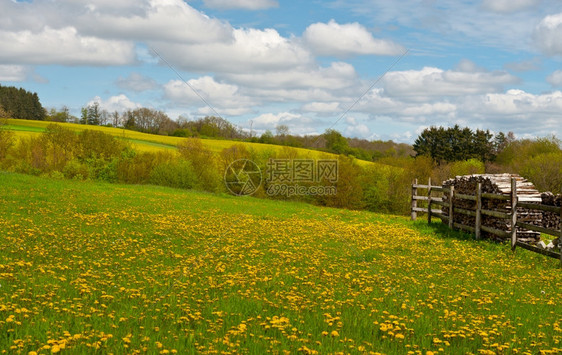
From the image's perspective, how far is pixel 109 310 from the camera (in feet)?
25.5

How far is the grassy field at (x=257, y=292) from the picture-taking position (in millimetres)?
6766

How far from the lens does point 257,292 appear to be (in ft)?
30.8

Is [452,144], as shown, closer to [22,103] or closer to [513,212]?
[513,212]

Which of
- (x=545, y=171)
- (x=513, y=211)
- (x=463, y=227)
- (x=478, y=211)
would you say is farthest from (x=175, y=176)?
(x=545, y=171)

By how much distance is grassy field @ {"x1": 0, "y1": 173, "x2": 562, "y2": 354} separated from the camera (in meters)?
6.77

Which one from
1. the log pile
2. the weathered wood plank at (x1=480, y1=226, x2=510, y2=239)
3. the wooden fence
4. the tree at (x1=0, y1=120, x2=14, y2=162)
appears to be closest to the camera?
the wooden fence

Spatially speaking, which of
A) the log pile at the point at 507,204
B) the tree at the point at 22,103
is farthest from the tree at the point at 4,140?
the log pile at the point at 507,204

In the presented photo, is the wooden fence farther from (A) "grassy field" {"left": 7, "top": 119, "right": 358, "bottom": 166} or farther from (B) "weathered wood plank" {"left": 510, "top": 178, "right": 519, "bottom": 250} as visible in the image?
(A) "grassy field" {"left": 7, "top": 119, "right": 358, "bottom": 166}

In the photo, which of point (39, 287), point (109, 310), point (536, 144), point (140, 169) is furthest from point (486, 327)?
point (536, 144)

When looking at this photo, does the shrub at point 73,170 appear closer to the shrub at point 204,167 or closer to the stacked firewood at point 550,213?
the shrub at point 204,167

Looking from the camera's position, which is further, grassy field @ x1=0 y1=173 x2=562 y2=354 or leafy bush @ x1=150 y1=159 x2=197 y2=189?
leafy bush @ x1=150 y1=159 x2=197 y2=189

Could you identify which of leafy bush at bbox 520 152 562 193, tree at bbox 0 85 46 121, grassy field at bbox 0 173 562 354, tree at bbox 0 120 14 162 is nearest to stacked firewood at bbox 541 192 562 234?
grassy field at bbox 0 173 562 354

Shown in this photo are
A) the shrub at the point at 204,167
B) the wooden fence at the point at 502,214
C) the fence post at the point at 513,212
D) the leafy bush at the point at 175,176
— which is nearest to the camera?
the wooden fence at the point at 502,214

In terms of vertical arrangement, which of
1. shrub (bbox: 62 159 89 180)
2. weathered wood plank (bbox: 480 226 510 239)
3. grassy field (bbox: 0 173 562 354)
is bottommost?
grassy field (bbox: 0 173 562 354)
